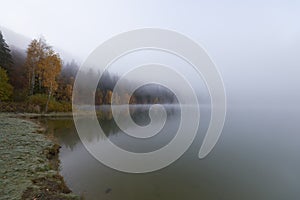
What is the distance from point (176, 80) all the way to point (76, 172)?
8.56 meters

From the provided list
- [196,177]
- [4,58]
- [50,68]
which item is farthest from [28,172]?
[4,58]

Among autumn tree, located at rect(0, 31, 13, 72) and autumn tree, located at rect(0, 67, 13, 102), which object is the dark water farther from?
autumn tree, located at rect(0, 31, 13, 72)

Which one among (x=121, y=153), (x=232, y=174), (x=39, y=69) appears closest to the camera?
(x=232, y=174)

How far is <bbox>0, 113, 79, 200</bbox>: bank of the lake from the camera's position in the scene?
239 inches

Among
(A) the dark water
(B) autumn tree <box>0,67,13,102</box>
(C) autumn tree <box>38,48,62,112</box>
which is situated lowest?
(A) the dark water

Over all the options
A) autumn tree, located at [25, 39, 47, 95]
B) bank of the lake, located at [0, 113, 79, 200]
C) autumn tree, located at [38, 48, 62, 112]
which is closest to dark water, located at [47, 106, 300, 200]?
bank of the lake, located at [0, 113, 79, 200]

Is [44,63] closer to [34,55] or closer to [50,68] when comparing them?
[50,68]


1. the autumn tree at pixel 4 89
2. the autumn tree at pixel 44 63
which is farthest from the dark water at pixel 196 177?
the autumn tree at pixel 44 63

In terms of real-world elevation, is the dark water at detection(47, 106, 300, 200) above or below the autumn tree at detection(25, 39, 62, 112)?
below

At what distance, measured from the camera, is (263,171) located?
1133cm

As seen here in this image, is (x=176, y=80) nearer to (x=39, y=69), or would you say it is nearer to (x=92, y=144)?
(x=92, y=144)

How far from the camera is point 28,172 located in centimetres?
762

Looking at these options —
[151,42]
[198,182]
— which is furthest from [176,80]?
[198,182]

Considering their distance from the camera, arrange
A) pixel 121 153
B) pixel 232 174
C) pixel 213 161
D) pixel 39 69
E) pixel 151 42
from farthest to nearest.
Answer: pixel 39 69
pixel 121 153
pixel 213 161
pixel 232 174
pixel 151 42
